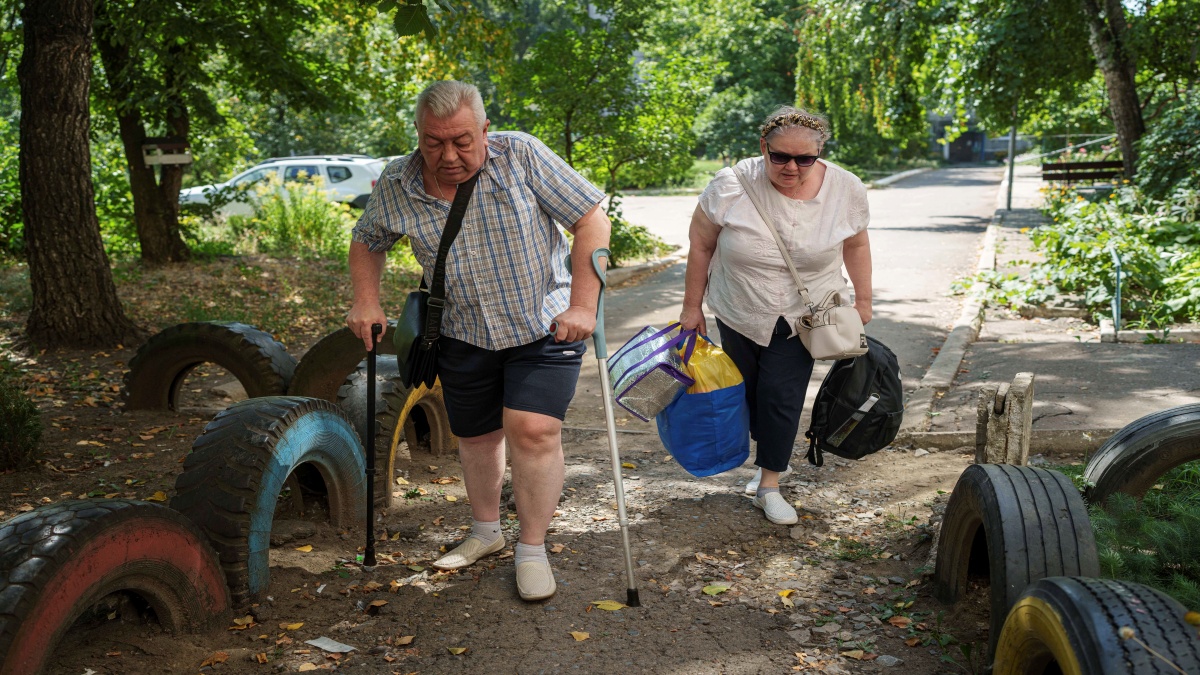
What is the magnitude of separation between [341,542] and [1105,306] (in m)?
7.15

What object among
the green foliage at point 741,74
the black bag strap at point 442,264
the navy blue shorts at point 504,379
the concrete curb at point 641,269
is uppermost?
the green foliage at point 741,74

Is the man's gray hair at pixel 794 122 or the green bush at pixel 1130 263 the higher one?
the man's gray hair at pixel 794 122

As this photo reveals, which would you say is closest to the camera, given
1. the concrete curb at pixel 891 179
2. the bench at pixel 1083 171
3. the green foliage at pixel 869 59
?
the green foliage at pixel 869 59

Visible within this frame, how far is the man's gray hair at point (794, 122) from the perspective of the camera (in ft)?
12.9

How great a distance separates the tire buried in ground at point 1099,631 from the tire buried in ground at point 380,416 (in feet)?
9.47

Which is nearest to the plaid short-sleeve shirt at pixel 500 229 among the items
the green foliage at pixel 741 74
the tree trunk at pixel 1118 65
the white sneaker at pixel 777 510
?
the white sneaker at pixel 777 510

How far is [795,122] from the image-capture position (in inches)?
154

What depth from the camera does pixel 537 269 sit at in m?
3.51

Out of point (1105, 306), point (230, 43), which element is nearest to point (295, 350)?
point (230, 43)

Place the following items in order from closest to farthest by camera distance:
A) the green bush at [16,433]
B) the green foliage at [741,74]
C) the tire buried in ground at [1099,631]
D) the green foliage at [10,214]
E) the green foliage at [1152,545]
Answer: the tire buried in ground at [1099,631], the green foliage at [1152,545], the green bush at [16,433], the green foliage at [10,214], the green foliage at [741,74]

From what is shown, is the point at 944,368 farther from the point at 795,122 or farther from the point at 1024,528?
the point at 1024,528

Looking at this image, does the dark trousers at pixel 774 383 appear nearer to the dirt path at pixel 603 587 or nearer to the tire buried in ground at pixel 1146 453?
the dirt path at pixel 603 587

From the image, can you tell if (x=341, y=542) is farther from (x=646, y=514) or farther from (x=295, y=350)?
(x=295, y=350)

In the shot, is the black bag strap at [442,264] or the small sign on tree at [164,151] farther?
the small sign on tree at [164,151]
